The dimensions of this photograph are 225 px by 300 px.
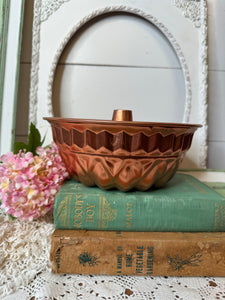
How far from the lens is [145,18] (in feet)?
2.06

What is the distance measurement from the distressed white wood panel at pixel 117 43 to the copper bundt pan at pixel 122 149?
1.02ft

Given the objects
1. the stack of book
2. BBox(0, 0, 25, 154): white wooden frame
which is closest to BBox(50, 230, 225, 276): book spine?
the stack of book

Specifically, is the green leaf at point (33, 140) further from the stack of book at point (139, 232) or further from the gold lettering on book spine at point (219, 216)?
the gold lettering on book spine at point (219, 216)

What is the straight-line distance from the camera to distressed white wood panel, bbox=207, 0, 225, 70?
67 cm

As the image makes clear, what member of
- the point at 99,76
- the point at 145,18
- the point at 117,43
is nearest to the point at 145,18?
the point at 145,18

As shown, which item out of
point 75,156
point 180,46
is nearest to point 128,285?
point 75,156

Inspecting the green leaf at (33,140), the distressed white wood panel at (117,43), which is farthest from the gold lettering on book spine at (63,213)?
the distressed white wood panel at (117,43)

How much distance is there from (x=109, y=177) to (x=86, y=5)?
0.50 meters

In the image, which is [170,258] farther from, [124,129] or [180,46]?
[180,46]

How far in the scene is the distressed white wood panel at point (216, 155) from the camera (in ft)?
2.23

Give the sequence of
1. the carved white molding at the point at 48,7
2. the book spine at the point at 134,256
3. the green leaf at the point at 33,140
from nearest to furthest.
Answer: the book spine at the point at 134,256
the green leaf at the point at 33,140
the carved white molding at the point at 48,7

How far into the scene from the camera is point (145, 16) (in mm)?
622

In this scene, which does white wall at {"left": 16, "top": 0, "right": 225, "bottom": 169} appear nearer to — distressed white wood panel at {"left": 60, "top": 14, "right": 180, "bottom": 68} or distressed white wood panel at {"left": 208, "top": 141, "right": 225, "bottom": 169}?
distressed white wood panel at {"left": 60, "top": 14, "right": 180, "bottom": 68}

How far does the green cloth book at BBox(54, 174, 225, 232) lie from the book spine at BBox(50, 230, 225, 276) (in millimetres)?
29
